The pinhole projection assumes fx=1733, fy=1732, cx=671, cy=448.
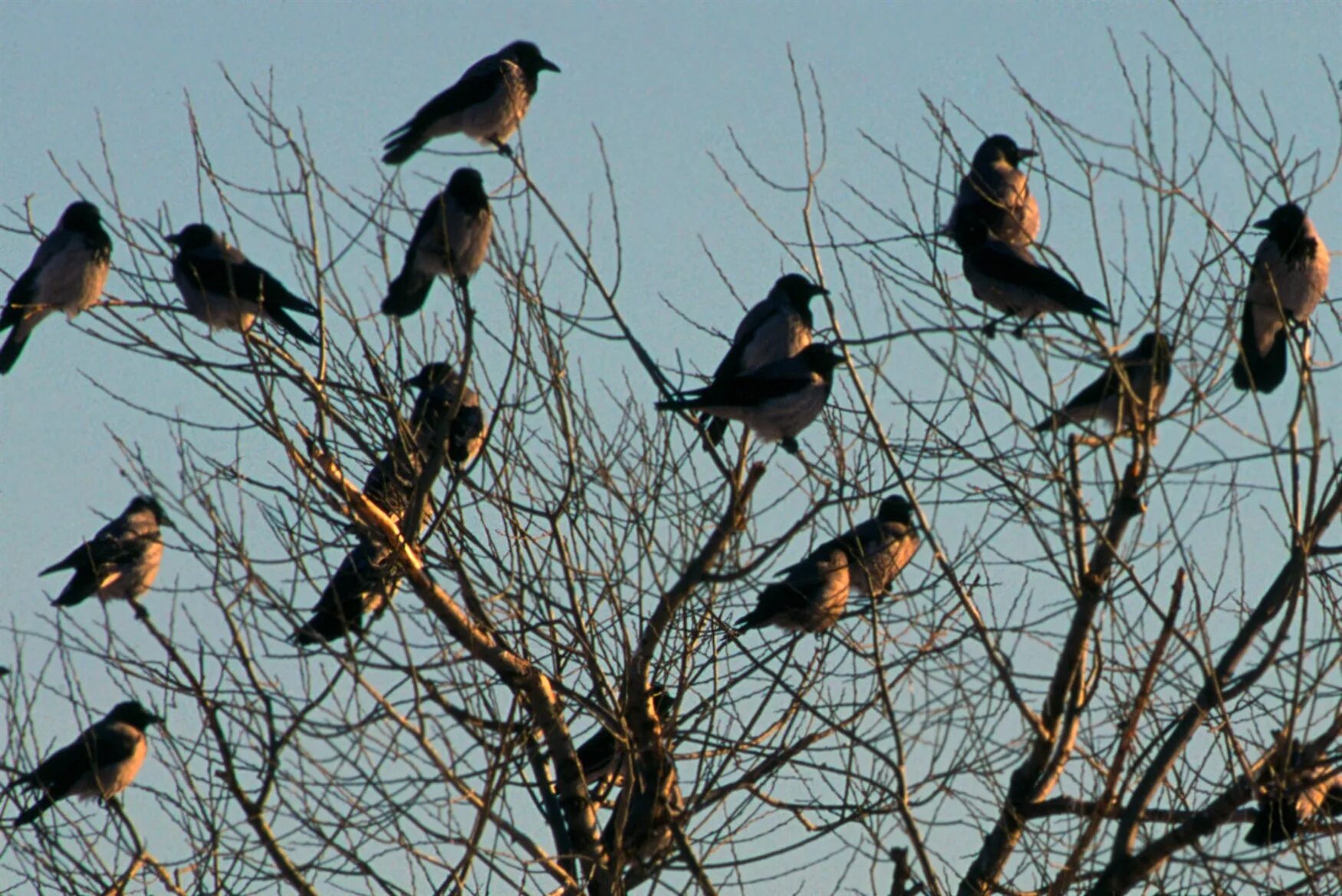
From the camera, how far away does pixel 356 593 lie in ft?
24.8

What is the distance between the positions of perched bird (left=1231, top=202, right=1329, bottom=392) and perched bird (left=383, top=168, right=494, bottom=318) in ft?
11.8

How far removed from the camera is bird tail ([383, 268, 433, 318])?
26.5 feet

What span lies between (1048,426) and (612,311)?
166cm

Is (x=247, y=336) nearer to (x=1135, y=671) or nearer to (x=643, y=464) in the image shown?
(x=643, y=464)

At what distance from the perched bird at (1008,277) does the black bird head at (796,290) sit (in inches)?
33.1

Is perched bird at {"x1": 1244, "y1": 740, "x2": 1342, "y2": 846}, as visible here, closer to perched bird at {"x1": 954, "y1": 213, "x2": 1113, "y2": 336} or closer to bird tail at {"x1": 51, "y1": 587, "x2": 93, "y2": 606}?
perched bird at {"x1": 954, "y1": 213, "x2": 1113, "y2": 336}

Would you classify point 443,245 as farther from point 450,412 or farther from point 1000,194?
point 1000,194

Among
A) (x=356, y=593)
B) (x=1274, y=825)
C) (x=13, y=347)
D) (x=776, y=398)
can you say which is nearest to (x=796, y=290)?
(x=776, y=398)

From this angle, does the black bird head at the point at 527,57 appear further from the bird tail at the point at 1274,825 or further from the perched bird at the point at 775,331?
the bird tail at the point at 1274,825

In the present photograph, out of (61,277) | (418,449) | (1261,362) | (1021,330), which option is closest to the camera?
(1021,330)

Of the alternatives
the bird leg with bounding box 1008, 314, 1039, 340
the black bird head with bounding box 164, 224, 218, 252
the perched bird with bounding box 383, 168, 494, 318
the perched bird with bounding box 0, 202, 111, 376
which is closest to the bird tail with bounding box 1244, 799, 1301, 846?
the bird leg with bounding box 1008, 314, 1039, 340

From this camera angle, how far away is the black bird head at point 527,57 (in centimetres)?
973

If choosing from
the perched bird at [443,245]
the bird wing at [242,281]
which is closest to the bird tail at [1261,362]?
the perched bird at [443,245]

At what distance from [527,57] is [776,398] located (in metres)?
3.18
